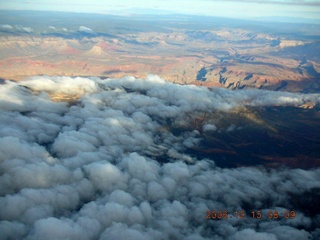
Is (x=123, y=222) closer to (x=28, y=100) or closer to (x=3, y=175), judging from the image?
(x=3, y=175)

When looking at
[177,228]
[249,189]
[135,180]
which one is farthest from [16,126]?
[249,189]

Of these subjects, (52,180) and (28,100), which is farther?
(28,100)
